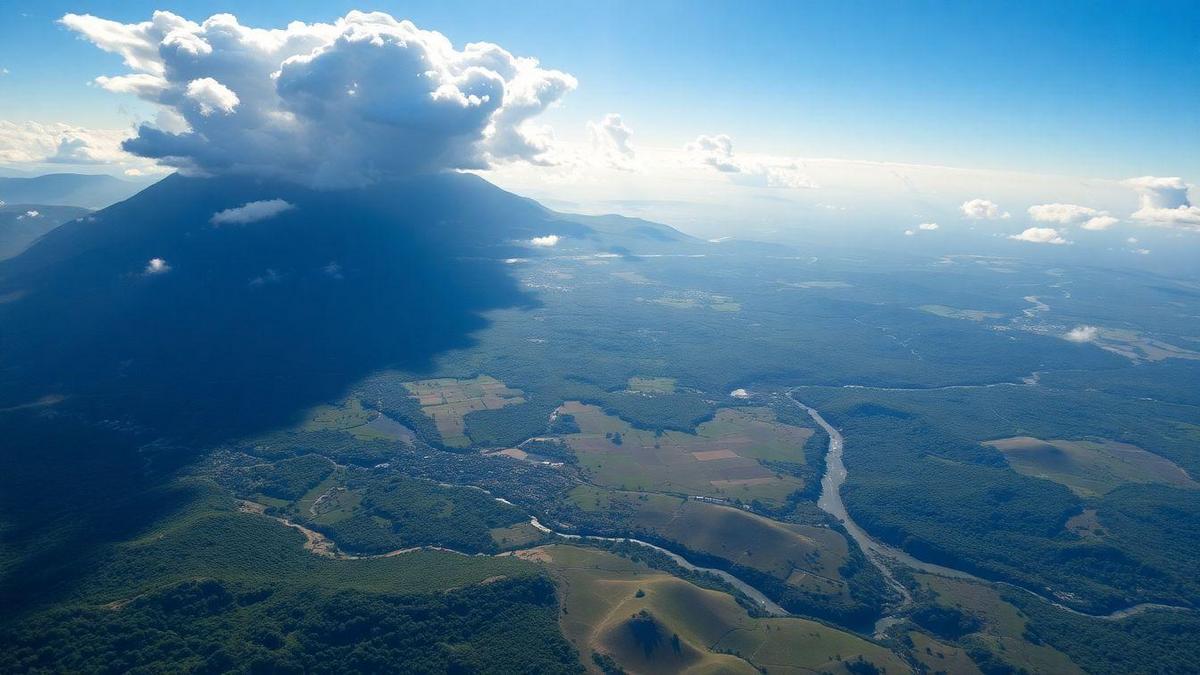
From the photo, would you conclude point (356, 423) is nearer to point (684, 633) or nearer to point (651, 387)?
point (651, 387)

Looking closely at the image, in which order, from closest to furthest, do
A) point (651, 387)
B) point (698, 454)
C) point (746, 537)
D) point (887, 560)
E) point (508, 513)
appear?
point (746, 537) → point (887, 560) → point (508, 513) → point (698, 454) → point (651, 387)

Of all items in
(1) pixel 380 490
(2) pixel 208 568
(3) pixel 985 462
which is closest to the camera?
(2) pixel 208 568

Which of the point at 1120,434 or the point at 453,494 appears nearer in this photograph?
the point at 453,494

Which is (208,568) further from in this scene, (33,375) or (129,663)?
(33,375)

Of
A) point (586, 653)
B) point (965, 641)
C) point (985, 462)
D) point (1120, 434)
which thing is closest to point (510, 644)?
point (586, 653)

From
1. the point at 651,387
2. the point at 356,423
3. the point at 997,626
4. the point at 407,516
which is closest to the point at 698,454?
the point at 651,387

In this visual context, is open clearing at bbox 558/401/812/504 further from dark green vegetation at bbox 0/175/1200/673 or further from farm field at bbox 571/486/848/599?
farm field at bbox 571/486/848/599
